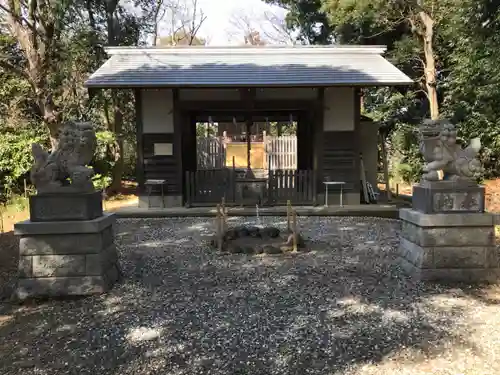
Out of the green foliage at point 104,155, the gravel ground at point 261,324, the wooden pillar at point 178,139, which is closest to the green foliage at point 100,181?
the green foliage at point 104,155

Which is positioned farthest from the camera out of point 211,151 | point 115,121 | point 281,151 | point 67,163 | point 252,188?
point 115,121

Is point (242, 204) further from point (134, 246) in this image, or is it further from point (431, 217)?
point (431, 217)

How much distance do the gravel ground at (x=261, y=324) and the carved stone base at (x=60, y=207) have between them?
0.85m

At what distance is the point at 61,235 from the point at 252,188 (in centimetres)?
605

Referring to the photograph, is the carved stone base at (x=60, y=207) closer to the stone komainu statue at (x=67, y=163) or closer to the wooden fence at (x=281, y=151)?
the stone komainu statue at (x=67, y=163)

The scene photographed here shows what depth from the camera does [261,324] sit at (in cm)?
357

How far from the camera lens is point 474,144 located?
4.68 meters

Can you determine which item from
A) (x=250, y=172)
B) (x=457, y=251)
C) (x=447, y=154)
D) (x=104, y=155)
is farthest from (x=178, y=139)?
(x=457, y=251)

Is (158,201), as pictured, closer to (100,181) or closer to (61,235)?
(100,181)

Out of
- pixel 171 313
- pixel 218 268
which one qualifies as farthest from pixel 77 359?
pixel 218 268

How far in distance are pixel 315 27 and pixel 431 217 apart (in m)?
16.9

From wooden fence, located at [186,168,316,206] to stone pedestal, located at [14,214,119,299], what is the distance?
553 cm

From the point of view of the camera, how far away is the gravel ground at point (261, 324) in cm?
295

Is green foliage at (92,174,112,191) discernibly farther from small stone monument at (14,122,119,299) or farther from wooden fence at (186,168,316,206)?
small stone monument at (14,122,119,299)
